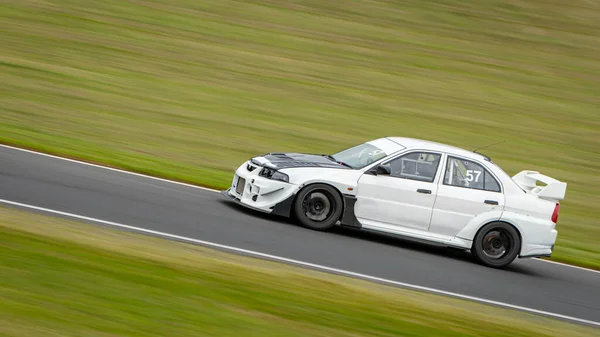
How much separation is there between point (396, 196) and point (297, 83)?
1021 centimetres

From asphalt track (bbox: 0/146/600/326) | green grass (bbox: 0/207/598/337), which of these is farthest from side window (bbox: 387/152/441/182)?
green grass (bbox: 0/207/598/337)

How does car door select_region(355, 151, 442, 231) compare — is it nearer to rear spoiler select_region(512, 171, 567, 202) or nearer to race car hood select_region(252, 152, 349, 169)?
race car hood select_region(252, 152, 349, 169)

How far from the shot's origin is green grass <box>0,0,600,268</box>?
1652 cm

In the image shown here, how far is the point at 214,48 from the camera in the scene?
73.2 feet

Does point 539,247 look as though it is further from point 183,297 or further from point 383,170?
point 183,297

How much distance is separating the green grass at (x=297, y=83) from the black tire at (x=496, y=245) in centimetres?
224

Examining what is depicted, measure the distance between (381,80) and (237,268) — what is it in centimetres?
1445

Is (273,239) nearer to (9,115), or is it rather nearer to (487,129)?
(9,115)

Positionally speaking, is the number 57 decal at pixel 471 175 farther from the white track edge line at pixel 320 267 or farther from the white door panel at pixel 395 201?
the white track edge line at pixel 320 267

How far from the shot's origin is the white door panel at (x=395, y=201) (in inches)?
454

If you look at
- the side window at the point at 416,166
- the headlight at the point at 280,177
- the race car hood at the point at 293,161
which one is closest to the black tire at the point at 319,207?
the headlight at the point at 280,177

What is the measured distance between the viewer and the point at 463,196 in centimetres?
1177

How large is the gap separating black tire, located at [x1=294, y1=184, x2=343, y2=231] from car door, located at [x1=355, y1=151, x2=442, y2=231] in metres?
0.34

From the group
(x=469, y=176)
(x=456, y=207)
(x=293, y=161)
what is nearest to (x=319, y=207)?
(x=293, y=161)
